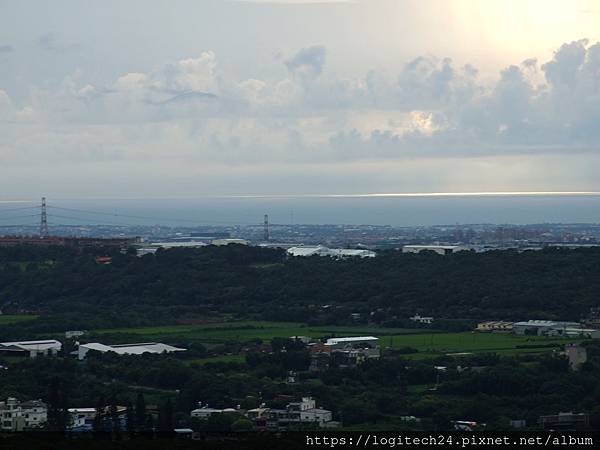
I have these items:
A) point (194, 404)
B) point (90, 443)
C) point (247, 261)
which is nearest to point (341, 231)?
point (247, 261)

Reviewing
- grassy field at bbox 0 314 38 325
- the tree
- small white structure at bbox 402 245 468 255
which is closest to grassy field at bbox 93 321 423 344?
grassy field at bbox 0 314 38 325

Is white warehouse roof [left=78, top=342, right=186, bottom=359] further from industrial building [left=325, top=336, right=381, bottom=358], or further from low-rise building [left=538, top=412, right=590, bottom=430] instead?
low-rise building [left=538, top=412, right=590, bottom=430]

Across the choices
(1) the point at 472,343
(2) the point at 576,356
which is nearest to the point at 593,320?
(1) the point at 472,343

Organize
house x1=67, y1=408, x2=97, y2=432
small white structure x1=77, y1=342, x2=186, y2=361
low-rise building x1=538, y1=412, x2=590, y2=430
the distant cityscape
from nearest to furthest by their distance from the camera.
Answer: low-rise building x1=538, y1=412, x2=590, y2=430 < house x1=67, y1=408, x2=97, y2=432 < small white structure x1=77, y1=342, x2=186, y2=361 < the distant cityscape

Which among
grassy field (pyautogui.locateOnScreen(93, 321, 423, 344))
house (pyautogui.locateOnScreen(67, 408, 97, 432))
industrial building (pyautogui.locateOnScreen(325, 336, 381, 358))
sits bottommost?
house (pyautogui.locateOnScreen(67, 408, 97, 432))

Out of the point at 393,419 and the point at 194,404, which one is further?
the point at 194,404

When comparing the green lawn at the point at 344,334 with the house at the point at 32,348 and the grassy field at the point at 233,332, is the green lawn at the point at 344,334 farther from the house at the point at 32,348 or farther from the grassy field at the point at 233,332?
the house at the point at 32,348

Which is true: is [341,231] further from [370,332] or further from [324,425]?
[324,425]
